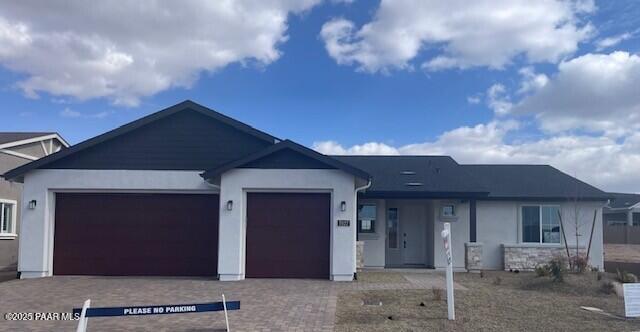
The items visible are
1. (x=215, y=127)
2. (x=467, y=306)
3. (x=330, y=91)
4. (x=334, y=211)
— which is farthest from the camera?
(x=330, y=91)

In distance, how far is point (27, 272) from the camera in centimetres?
1638

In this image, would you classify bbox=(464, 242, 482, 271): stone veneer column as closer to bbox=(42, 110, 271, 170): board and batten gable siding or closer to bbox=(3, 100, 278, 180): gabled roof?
bbox=(3, 100, 278, 180): gabled roof

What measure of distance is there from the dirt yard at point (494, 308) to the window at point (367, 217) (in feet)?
17.1

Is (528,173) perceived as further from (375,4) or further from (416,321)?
(416,321)

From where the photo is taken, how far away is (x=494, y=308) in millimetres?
11320

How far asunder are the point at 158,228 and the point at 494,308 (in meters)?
9.84

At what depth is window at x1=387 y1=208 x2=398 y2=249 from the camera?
20.9 metres

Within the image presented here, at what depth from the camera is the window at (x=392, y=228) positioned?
2086cm

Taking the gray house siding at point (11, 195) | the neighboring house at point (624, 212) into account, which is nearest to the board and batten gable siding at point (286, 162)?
the gray house siding at point (11, 195)

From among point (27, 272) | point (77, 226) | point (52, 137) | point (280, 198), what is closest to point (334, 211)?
point (280, 198)

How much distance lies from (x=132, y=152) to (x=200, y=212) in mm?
2659

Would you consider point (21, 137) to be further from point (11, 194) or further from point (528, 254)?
point (528, 254)

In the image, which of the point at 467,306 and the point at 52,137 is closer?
the point at 467,306

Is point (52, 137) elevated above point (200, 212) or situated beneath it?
elevated above
